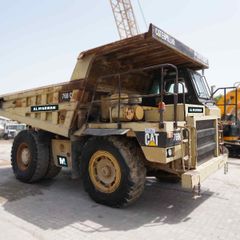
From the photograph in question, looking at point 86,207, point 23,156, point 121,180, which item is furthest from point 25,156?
point 121,180

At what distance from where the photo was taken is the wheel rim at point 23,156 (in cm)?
707

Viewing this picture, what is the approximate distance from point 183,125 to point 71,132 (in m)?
2.38

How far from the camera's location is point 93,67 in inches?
227

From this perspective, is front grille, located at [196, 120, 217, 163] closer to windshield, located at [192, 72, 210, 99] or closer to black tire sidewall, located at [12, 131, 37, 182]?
windshield, located at [192, 72, 210, 99]

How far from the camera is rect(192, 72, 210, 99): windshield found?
240 inches

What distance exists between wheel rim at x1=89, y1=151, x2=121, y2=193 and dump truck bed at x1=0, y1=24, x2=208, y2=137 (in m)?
1.03

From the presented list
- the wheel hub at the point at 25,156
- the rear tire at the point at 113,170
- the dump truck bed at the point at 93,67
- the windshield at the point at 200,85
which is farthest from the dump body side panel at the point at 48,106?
the windshield at the point at 200,85

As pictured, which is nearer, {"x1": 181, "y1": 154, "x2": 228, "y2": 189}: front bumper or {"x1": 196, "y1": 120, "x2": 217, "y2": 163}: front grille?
{"x1": 181, "y1": 154, "x2": 228, "y2": 189}: front bumper

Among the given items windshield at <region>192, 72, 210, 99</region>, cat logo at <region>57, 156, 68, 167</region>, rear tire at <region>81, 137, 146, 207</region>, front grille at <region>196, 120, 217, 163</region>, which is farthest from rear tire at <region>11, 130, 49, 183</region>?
windshield at <region>192, 72, 210, 99</region>

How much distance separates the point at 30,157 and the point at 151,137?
362 cm

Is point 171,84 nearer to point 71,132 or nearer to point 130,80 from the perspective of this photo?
point 130,80

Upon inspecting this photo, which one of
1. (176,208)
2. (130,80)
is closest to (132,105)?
(130,80)

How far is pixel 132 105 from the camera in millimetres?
5230

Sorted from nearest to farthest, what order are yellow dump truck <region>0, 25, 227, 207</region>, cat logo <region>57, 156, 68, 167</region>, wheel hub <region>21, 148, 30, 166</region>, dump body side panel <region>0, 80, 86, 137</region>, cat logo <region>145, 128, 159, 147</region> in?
cat logo <region>145, 128, 159, 147</region> → yellow dump truck <region>0, 25, 227, 207</region> → dump body side panel <region>0, 80, 86, 137</region> → cat logo <region>57, 156, 68, 167</region> → wheel hub <region>21, 148, 30, 166</region>
